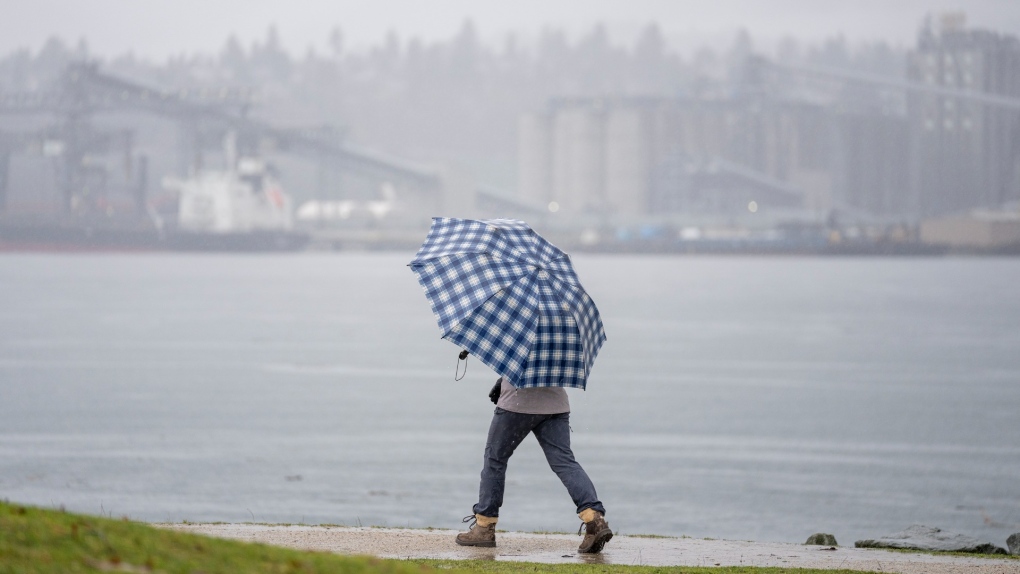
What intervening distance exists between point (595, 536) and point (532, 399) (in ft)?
2.31

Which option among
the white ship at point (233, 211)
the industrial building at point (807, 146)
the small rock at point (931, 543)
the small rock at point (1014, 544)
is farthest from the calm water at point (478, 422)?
the industrial building at point (807, 146)

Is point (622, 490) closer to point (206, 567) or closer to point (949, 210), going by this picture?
point (206, 567)

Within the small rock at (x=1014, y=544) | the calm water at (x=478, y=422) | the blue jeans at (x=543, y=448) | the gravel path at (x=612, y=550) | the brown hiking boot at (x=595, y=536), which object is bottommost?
the calm water at (x=478, y=422)

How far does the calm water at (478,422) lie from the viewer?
42.9 ft

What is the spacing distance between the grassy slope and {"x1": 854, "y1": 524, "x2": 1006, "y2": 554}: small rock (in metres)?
3.71

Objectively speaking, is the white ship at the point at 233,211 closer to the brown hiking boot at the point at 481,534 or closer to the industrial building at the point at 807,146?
the industrial building at the point at 807,146

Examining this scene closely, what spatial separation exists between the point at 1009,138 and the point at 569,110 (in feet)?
164

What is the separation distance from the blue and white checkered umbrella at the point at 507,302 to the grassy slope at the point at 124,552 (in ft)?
6.36

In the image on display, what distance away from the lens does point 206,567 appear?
12.4 feet

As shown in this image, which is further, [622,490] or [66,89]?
[66,89]

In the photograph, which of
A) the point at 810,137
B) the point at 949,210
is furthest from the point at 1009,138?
the point at 810,137

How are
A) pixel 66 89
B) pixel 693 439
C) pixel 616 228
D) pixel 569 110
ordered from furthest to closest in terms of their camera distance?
1. pixel 569 110
2. pixel 616 228
3. pixel 66 89
4. pixel 693 439

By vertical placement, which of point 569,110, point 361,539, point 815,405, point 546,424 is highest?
point 569,110

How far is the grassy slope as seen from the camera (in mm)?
3632
